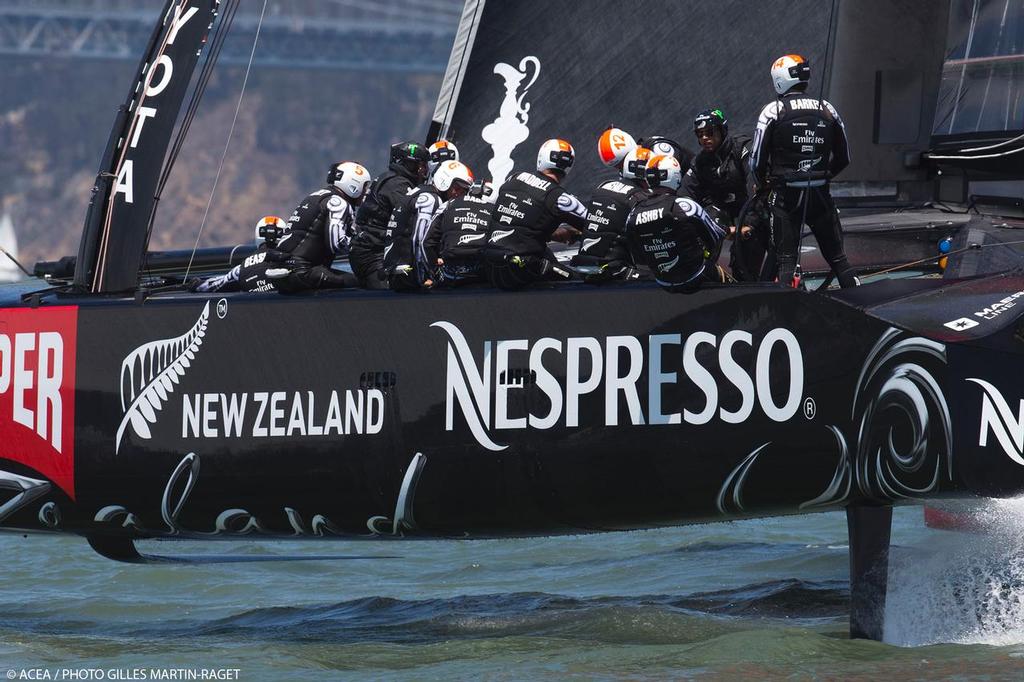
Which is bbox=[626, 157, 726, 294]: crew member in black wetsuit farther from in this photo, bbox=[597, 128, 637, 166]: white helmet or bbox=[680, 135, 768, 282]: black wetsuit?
bbox=[680, 135, 768, 282]: black wetsuit

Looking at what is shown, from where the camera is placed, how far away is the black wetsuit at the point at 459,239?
7090 mm

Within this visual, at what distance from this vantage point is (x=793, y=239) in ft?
22.6

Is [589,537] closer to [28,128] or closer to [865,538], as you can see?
[865,538]

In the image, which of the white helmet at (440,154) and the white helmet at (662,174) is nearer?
the white helmet at (662,174)

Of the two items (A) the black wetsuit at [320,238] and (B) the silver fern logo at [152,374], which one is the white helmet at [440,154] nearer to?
(A) the black wetsuit at [320,238]

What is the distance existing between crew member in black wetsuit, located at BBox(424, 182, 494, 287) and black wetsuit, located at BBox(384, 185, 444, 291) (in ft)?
0.13

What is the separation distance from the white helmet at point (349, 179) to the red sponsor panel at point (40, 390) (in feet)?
4.47

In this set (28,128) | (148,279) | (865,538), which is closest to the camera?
(865,538)

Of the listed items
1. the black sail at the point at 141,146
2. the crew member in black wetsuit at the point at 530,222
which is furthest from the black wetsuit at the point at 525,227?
the black sail at the point at 141,146

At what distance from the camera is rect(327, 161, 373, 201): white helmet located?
305 inches

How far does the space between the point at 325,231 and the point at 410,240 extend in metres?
0.48

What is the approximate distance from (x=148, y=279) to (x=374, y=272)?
1624mm

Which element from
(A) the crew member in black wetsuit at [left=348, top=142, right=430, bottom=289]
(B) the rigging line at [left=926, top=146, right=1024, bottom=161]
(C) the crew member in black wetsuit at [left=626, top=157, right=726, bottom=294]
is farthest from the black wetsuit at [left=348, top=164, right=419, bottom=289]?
(B) the rigging line at [left=926, top=146, right=1024, bottom=161]

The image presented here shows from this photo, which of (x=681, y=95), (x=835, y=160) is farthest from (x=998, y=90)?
(x=835, y=160)
